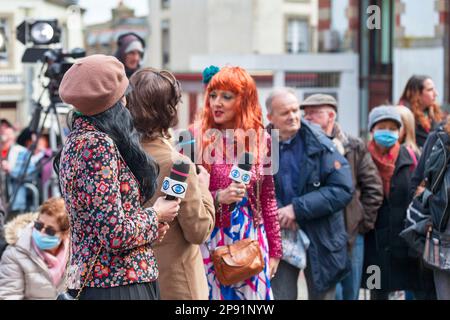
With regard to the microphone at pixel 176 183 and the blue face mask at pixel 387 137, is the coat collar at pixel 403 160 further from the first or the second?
the microphone at pixel 176 183

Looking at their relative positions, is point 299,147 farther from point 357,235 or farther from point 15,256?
point 15,256

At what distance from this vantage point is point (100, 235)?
3627mm

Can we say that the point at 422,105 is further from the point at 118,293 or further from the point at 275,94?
the point at 118,293

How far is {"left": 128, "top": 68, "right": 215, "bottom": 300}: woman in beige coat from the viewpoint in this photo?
4.54m

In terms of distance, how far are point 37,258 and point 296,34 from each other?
1536 inches

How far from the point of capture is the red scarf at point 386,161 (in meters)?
7.30

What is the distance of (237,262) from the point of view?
210 inches

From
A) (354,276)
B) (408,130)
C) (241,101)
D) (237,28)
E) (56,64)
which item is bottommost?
(354,276)

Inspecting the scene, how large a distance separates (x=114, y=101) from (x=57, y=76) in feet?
14.1

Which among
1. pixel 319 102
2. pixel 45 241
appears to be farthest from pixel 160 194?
pixel 319 102

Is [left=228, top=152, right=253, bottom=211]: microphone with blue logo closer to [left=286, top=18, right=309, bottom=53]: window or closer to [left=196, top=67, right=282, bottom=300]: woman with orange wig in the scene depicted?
[left=196, top=67, right=282, bottom=300]: woman with orange wig

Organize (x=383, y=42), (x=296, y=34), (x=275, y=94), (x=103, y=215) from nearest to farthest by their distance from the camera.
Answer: (x=103, y=215) → (x=275, y=94) → (x=383, y=42) → (x=296, y=34)
